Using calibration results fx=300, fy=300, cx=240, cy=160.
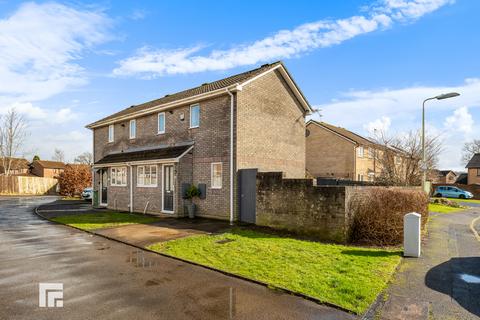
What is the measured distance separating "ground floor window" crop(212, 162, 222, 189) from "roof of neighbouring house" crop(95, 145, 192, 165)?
199 centimetres

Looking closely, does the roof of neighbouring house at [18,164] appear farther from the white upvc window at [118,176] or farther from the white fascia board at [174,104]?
the white upvc window at [118,176]

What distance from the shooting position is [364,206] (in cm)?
1040

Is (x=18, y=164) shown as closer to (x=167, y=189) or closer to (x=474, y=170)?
(x=167, y=189)

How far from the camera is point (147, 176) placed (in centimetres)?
1844

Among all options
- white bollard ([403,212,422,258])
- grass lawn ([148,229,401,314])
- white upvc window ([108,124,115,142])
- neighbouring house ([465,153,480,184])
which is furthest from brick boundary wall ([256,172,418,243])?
neighbouring house ([465,153,480,184])

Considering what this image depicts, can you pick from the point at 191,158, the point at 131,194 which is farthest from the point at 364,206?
the point at 131,194

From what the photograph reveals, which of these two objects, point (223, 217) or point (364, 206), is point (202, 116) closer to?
point (223, 217)

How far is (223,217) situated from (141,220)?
4223 mm

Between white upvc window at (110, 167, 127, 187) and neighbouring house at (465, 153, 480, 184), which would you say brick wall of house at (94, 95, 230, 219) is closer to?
white upvc window at (110, 167, 127, 187)

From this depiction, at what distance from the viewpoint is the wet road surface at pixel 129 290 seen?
195 inches

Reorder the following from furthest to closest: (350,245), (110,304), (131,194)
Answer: (131,194) → (350,245) → (110,304)

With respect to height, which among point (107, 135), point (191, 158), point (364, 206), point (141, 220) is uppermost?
point (107, 135)

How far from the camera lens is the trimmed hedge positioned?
32.7 ft

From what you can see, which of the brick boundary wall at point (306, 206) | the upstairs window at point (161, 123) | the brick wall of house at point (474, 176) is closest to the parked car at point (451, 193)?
the brick wall of house at point (474, 176)
